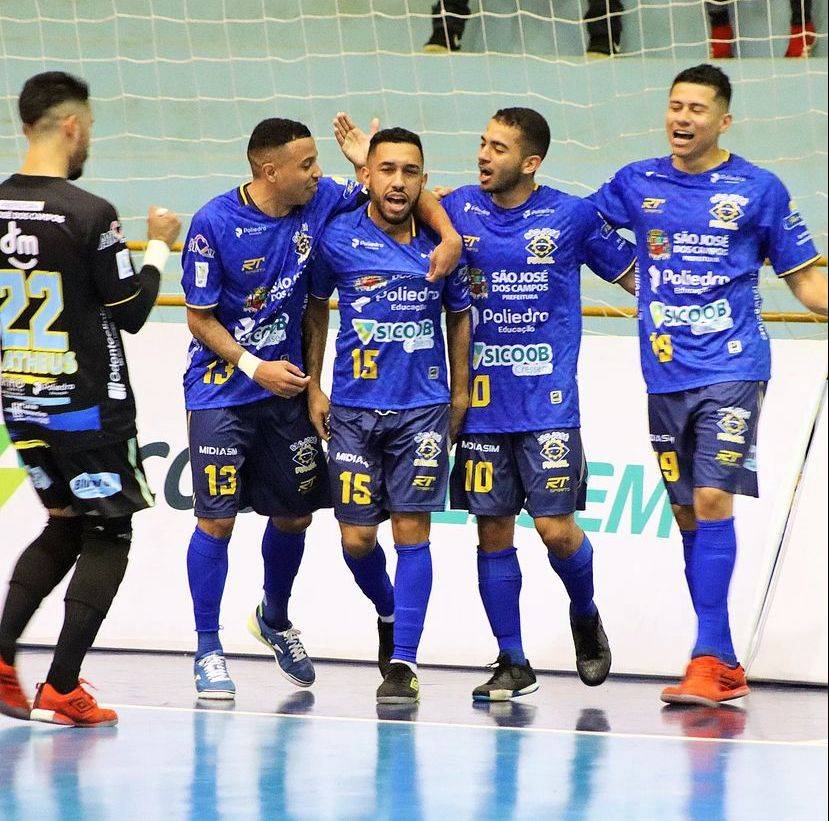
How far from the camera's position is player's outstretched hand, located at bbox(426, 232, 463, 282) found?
541 centimetres

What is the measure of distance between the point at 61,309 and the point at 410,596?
5.19ft

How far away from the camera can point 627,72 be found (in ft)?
36.4

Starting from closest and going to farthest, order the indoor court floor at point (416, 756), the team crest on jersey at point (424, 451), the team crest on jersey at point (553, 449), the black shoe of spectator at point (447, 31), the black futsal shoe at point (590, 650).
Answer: the indoor court floor at point (416, 756) < the team crest on jersey at point (424, 451) < the team crest on jersey at point (553, 449) < the black futsal shoe at point (590, 650) < the black shoe of spectator at point (447, 31)

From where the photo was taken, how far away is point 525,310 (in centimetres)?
563

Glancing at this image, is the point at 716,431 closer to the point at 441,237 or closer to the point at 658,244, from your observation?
the point at 658,244

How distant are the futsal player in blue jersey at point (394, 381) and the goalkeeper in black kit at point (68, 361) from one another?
0.79m

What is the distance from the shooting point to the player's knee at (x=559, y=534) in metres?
5.64

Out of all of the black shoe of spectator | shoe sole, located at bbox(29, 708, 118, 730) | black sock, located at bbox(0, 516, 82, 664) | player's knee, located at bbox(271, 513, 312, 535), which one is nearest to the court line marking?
shoe sole, located at bbox(29, 708, 118, 730)

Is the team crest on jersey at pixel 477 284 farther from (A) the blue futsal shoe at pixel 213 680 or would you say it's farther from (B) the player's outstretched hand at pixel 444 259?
(A) the blue futsal shoe at pixel 213 680

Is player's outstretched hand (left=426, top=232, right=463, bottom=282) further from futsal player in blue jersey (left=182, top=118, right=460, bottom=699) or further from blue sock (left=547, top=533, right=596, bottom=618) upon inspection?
blue sock (left=547, top=533, right=596, bottom=618)

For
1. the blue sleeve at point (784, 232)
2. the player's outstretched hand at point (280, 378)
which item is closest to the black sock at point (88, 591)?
the player's outstretched hand at point (280, 378)

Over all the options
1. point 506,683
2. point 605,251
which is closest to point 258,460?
point 506,683

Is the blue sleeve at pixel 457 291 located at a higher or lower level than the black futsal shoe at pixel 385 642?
higher

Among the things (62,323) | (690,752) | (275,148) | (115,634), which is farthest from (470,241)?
(115,634)
